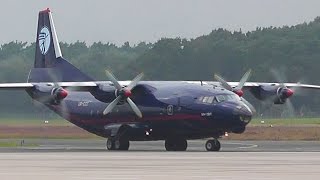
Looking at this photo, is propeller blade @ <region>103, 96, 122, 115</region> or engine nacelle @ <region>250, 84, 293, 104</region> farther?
engine nacelle @ <region>250, 84, 293, 104</region>

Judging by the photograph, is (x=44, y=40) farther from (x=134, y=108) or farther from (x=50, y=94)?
(x=134, y=108)

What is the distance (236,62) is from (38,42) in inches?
1064

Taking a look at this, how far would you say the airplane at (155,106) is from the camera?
1797 inches

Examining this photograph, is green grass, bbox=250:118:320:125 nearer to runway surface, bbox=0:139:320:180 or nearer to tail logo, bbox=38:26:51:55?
tail logo, bbox=38:26:51:55

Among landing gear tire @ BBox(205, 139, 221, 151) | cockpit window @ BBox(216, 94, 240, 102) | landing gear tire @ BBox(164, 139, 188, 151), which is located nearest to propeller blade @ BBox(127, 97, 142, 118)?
landing gear tire @ BBox(164, 139, 188, 151)

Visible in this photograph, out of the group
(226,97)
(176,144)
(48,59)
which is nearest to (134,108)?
(176,144)

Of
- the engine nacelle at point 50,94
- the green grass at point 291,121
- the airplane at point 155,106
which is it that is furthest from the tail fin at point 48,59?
the green grass at point 291,121

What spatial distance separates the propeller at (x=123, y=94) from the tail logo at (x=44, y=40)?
9.28 meters

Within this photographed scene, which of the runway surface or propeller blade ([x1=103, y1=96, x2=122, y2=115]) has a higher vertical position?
propeller blade ([x1=103, y1=96, x2=122, y2=115])

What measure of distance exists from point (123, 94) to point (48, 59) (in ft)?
32.8

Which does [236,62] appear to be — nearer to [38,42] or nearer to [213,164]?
[38,42]

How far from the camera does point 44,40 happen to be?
185ft

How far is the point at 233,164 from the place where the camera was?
104 feet

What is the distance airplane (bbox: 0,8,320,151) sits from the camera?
150 ft
